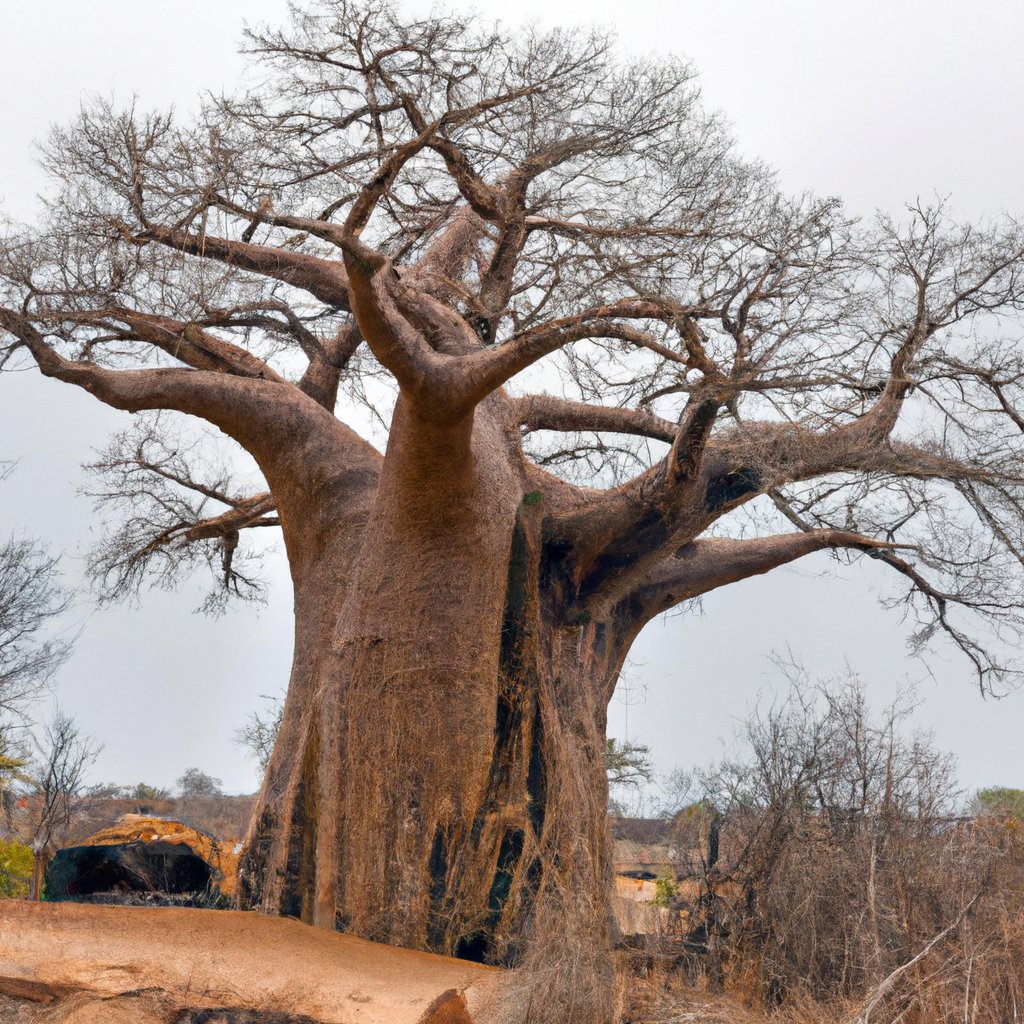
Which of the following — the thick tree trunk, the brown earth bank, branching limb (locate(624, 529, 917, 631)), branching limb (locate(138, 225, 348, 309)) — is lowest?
the brown earth bank

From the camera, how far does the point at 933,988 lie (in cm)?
465

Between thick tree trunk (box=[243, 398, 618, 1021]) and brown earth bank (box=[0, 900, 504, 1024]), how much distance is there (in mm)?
979

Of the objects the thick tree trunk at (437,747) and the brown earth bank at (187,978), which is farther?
Result: the thick tree trunk at (437,747)

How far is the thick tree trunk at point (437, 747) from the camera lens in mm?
6129

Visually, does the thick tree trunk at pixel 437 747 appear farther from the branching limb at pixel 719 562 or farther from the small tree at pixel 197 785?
the small tree at pixel 197 785

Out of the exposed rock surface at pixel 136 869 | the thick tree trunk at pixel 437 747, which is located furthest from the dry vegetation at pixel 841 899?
the exposed rock surface at pixel 136 869

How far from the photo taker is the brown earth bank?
4309 mm

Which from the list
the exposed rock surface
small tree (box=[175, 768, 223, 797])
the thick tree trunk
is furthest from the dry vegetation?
small tree (box=[175, 768, 223, 797])

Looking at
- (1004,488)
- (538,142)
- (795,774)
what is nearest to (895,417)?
(1004,488)

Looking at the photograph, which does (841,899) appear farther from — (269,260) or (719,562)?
(269,260)

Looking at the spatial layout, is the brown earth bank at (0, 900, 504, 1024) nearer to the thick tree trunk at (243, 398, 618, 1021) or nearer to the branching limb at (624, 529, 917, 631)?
the thick tree trunk at (243, 398, 618, 1021)

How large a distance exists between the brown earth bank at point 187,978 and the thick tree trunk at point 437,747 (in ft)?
3.21

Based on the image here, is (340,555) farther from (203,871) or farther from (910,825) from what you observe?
(910,825)

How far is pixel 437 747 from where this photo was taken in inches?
248
